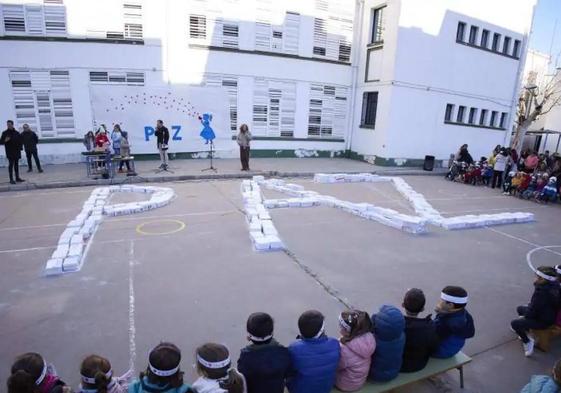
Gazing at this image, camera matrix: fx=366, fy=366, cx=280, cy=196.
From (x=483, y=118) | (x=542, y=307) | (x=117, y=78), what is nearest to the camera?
(x=542, y=307)

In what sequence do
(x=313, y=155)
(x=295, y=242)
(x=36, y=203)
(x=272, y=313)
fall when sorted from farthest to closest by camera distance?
(x=313, y=155) → (x=36, y=203) → (x=295, y=242) → (x=272, y=313)

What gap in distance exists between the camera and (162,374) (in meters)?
2.43

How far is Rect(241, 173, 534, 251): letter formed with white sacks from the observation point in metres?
7.30

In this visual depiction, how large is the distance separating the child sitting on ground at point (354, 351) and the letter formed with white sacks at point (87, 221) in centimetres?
462

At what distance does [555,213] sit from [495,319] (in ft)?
26.5

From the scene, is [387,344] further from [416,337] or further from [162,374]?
[162,374]

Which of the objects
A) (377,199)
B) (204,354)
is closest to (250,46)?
(377,199)

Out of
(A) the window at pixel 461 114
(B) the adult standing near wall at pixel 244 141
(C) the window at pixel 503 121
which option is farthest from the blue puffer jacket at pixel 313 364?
(C) the window at pixel 503 121

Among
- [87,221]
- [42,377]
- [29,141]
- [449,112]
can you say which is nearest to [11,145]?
[29,141]

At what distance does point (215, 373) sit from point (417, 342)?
6.06ft

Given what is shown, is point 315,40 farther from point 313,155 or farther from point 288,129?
point 313,155

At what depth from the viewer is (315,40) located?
18.1 meters

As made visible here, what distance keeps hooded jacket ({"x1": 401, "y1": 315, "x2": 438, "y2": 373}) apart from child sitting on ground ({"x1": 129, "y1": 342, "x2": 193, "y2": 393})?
1.95 m

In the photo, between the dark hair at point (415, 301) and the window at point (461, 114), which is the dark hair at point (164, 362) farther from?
the window at point (461, 114)
